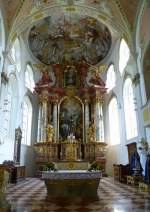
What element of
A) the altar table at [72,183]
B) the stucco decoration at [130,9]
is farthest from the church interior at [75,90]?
the altar table at [72,183]

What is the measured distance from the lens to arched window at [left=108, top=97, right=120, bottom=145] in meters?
18.5

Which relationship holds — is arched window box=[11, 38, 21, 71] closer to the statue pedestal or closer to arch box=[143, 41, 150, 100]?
the statue pedestal

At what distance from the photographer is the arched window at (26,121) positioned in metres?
18.4

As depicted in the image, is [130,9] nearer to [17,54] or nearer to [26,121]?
[17,54]

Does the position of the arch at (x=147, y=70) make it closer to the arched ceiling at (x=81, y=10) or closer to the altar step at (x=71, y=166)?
the arched ceiling at (x=81, y=10)

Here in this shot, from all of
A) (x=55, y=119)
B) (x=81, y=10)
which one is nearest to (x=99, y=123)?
(x=55, y=119)

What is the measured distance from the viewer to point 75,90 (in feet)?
67.9

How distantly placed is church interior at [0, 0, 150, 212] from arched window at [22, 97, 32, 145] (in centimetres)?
9

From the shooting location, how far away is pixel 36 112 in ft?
66.1

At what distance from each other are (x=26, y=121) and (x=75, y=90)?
225 inches

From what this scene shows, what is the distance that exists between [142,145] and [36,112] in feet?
37.7

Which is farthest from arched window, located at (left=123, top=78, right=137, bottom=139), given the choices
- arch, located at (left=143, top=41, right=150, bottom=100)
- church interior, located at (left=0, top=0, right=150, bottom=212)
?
arch, located at (left=143, top=41, right=150, bottom=100)

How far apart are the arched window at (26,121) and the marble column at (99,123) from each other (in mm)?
6292

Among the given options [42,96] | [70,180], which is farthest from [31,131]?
[70,180]
